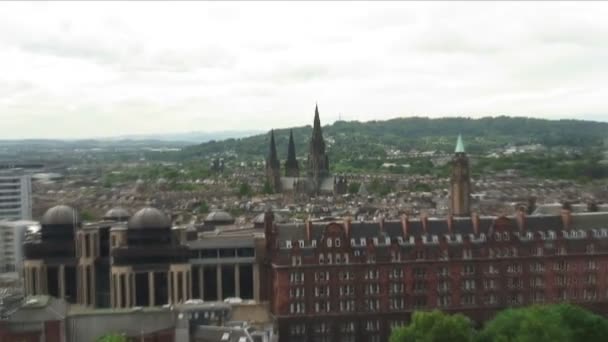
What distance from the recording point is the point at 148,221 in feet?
315

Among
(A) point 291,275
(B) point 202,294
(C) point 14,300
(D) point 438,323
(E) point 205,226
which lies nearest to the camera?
(D) point 438,323

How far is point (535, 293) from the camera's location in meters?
93.2

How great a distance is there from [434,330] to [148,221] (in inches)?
1376

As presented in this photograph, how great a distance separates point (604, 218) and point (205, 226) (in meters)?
51.8

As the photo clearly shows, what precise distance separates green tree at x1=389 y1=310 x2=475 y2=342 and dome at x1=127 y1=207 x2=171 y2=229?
104 ft

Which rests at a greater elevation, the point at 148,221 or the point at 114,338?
the point at 148,221

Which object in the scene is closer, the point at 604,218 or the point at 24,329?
the point at 24,329

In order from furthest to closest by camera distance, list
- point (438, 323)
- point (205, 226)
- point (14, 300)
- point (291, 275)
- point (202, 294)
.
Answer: point (205, 226) → point (202, 294) → point (291, 275) → point (14, 300) → point (438, 323)

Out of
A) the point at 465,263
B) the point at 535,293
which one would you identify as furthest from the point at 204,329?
the point at 535,293

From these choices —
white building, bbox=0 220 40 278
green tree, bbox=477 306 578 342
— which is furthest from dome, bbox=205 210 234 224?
green tree, bbox=477 306 578 342

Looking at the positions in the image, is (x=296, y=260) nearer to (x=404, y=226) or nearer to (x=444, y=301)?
(x=404, y=226)

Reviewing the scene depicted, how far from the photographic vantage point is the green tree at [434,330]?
72.8 m

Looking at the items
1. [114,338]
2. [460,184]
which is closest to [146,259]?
[114,338]

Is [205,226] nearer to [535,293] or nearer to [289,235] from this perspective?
[289,235]
